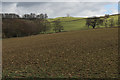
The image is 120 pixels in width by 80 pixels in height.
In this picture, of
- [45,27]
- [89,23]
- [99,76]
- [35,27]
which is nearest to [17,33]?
[35,27]

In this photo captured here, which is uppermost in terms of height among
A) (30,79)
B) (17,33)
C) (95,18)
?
→ (95,18)

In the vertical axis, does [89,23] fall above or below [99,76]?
above

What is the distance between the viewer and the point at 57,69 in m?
7.38

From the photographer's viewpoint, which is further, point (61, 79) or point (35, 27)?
point (35, 27)

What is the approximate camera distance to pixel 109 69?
6.91 meters

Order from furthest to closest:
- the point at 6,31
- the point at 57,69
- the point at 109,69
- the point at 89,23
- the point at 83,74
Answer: the point at 89,23
the point at 6,31
the point at 57,69
the point at 109,69
the point at 83,74

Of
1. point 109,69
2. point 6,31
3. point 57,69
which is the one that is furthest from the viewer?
point 6,31

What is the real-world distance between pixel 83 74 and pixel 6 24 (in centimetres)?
3957

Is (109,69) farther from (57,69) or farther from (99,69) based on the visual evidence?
(57,69)

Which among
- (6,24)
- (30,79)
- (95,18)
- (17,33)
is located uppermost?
(95,18)

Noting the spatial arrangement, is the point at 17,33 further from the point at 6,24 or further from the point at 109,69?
the point at 109,69

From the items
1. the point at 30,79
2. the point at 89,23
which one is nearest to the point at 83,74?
the point at 30,79

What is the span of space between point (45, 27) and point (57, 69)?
147 ft

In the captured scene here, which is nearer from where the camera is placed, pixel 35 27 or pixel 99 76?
pixel 99 76
